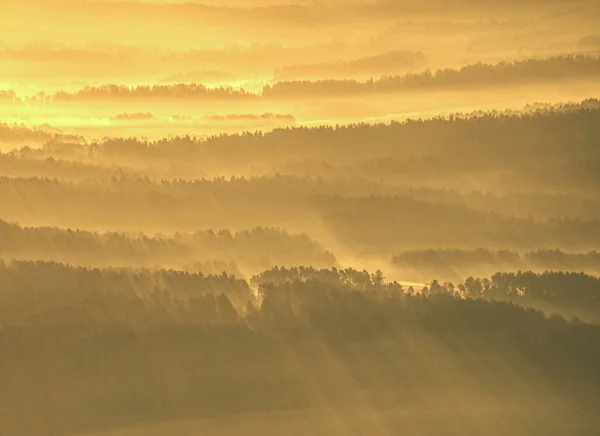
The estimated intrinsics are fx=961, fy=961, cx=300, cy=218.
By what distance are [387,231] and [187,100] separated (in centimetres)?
69

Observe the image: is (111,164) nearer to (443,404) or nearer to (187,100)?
(187,100)

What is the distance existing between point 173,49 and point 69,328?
890 millimetres

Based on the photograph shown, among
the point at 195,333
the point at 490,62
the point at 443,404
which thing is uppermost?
the point at 490,62

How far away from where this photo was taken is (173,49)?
9.21 ft

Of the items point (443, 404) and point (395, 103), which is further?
point (395, 103)

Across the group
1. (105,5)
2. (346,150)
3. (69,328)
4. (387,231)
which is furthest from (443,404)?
(105,5)

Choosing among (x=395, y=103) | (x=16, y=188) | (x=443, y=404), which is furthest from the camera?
(x=395, y=103)

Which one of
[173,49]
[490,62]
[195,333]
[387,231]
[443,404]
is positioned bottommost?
[443,404]

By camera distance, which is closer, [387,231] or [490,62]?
[387,231]

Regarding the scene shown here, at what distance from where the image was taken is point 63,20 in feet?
9.23

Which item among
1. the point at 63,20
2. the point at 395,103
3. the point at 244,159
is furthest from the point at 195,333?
the point at 63,20

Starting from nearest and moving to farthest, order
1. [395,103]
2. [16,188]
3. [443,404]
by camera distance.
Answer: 1. [443,404]
2. [16,188]
3. [395,103]

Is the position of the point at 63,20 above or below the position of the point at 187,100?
above

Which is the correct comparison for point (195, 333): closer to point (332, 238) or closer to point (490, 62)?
point (332, 238)
